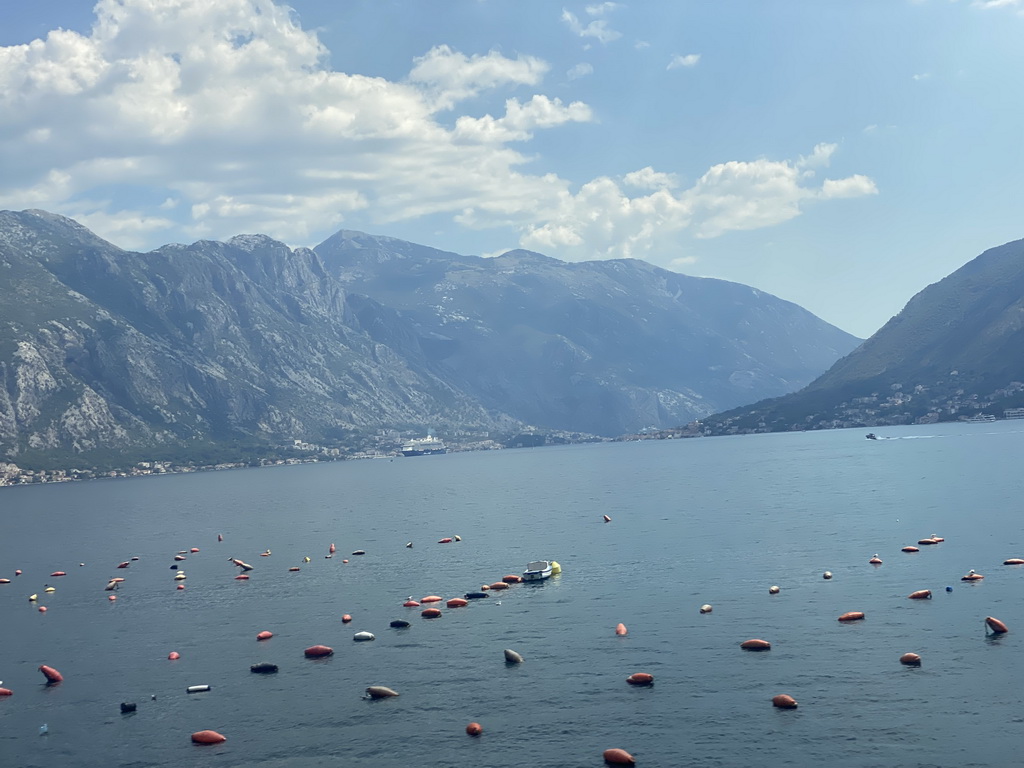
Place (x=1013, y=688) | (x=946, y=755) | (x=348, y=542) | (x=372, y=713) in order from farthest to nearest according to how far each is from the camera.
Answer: (x=348, y=542) → (x=372, y=713) → (x=1013, y=688) → (x=946, y=755)

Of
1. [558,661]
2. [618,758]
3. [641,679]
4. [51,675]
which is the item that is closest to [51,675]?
[51,675]

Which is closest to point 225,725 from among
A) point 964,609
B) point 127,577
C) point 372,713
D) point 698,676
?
point 372,713

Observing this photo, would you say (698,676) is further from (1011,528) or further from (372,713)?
(1011,528)

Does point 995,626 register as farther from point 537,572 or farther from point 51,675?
point 51,675

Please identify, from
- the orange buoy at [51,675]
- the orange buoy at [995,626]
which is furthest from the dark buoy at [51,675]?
the orange buoy at [995,626]

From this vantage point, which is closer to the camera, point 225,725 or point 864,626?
point 225,725

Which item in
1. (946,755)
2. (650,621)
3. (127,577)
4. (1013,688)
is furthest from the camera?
(127,577)

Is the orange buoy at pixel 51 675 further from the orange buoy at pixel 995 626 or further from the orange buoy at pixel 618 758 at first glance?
the orange buoy at pixel 995 626
